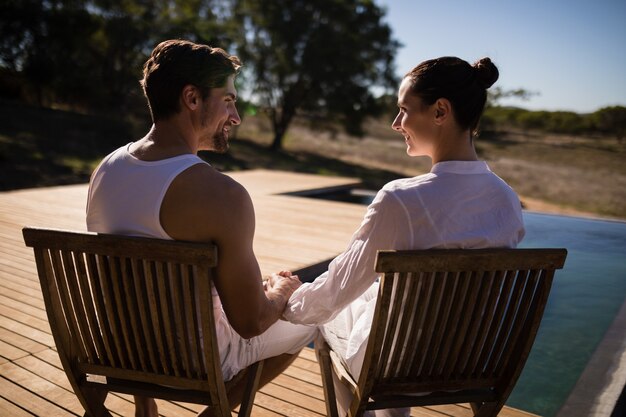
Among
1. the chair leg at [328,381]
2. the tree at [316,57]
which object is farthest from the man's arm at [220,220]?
the tree at [316,57]

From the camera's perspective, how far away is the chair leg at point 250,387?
4.52 feet

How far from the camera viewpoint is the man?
3.84 ft

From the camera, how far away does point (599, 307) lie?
4859 millimetres

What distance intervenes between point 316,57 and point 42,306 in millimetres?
17774

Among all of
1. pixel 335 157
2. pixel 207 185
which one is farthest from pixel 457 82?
pixel 335 157

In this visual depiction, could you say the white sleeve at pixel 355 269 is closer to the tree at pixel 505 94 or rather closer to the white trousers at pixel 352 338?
the white trousers at pixel 352 338

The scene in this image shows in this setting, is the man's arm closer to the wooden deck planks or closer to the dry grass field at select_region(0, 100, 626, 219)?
the wooden deck planks

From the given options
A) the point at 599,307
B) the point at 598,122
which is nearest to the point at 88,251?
the point at 599,307

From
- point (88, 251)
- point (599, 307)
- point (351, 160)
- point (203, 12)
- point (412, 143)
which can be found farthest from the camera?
point (351, 160)

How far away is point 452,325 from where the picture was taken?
1.25m

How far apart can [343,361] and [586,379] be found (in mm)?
1638

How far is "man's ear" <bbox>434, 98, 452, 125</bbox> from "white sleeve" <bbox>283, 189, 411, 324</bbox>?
0.94 feet

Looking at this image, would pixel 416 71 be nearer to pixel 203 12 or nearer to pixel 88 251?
pixel 88 251

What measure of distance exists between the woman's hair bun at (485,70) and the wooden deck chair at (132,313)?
854 mm
